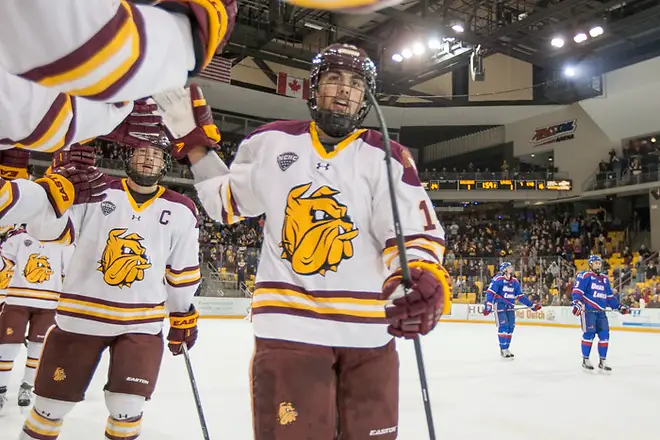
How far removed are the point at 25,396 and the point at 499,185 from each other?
19.8 metres

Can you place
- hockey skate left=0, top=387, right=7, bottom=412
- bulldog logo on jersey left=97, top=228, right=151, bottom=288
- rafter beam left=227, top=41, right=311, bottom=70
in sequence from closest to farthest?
1. bulldog logo on jersey left=97, top=228, right=151, bottom=288
2. hockey skate left=0, top=387, right=7, bottom=412
3. rafter beam left=227, top=41, right=311, bottom=70

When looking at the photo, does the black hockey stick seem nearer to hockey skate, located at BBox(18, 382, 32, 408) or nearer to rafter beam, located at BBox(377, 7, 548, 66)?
hockey skate, located at BBox(18, 382, 32, 408)

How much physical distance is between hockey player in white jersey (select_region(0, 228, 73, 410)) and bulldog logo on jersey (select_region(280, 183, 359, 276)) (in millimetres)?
3384

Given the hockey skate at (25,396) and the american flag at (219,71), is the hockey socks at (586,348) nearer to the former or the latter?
the hockey skate at (25,396)

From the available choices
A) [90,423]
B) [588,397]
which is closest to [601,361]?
[588,397]

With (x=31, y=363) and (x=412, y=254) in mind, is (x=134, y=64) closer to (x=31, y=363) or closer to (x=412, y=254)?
(x=412, y=254)

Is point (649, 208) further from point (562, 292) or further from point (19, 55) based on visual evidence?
point (19, 55)

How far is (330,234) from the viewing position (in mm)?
1725

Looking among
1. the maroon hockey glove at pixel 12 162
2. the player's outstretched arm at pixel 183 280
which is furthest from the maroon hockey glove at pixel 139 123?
the player's outstretched arm at pixel 183 280

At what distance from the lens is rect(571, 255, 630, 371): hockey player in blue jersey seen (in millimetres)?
6930

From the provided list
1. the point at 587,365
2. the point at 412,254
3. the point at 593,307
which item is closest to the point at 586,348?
the point at 587,365

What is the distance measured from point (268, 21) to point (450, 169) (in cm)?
1166

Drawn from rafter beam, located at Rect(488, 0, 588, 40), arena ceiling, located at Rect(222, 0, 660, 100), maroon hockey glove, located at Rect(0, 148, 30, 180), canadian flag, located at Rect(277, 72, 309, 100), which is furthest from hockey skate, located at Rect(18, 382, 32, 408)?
canadian flag, located at Rect(277, 72, 309, 100)

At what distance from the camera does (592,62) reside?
1803cm
